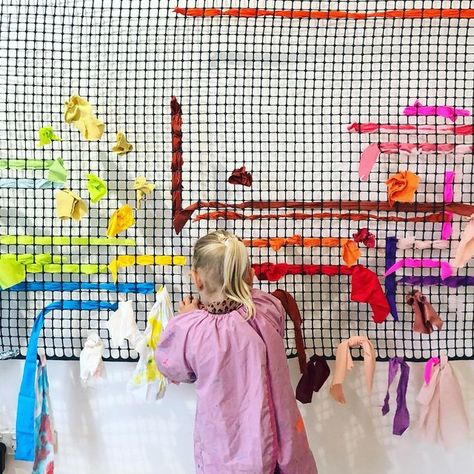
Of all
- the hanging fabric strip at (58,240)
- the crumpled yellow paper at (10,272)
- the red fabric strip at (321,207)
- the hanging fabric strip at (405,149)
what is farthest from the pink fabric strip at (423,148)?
the crumpled yellow paper at (10,272)

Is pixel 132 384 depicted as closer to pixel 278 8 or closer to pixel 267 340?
pixel 267 340

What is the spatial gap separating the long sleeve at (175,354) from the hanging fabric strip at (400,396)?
490 millimetres

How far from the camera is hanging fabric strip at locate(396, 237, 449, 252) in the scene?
1.36 metres

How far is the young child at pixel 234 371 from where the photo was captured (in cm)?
112

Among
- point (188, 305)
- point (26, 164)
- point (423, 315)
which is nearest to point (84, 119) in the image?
point (26, 164)

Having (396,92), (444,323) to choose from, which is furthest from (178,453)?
(396,92)

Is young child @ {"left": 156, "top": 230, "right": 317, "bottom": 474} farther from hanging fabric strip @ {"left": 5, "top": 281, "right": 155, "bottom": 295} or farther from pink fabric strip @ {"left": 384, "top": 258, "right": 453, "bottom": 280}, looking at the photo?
pink fabric strip @ {"left": 384, "top": 258, "right": 453, "bottom": 280}

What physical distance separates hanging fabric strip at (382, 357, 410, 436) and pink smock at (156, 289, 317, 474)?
32cm

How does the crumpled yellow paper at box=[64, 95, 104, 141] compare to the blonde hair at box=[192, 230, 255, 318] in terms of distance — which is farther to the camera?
the crumpled yellow paper at box=[64, 95, 104, 141]

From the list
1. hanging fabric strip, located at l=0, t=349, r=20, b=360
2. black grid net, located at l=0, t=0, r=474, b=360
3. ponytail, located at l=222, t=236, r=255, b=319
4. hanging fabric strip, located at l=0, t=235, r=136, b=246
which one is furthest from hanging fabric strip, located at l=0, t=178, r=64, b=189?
ponytail, located at l=222, t=236, r=255, b=319

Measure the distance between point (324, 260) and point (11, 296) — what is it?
2.53 ft

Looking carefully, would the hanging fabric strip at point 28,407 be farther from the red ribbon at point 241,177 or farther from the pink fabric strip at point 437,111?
the pink fabric strip at point 437,111

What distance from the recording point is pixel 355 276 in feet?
4.41

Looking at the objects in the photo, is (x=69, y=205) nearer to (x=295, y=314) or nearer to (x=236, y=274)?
(x=236, y=274)
